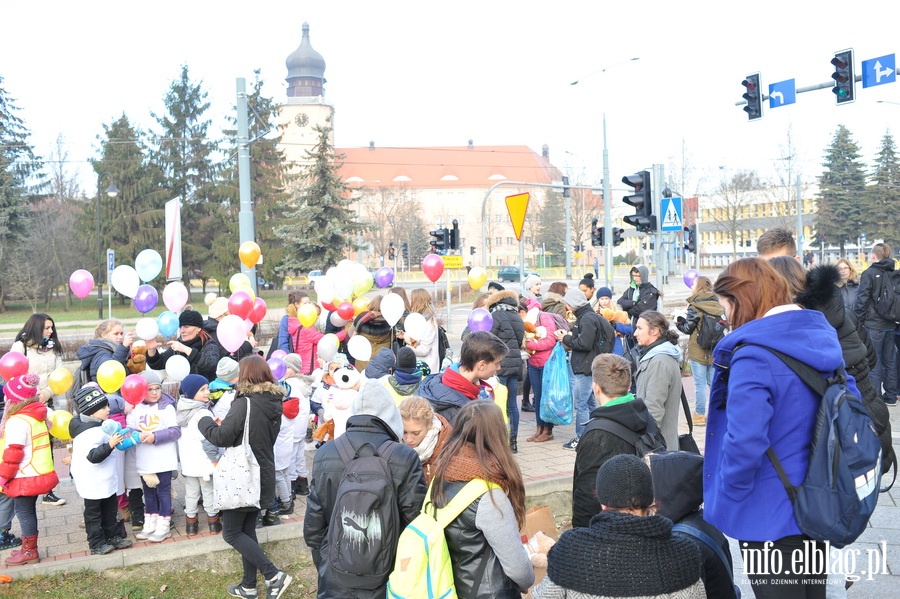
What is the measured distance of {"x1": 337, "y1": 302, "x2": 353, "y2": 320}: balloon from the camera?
31.4 ft

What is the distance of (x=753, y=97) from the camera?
1827cm

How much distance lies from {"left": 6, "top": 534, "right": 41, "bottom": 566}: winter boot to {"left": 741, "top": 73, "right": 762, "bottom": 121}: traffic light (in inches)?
679

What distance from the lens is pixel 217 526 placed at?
20.9 ft

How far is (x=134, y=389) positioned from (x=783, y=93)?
1642cm

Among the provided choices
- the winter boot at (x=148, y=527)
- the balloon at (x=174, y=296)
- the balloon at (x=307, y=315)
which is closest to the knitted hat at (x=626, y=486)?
the winter boot at (x=148, y=527)

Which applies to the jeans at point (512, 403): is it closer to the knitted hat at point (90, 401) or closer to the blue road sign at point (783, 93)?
the knitted hat at point (90, 401)

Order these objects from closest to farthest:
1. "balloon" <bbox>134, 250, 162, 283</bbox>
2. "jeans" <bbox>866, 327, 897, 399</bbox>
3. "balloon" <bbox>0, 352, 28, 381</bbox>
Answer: "balloon" <bbox>0, 352, 28, 381</bbox>, "balloon" <bbox>134, 250, 162, 283</bbox>, "jeans" <bbox>866, 327, 897, 399</bbox>

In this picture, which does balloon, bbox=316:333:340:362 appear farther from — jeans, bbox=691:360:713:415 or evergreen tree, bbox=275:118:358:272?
evergreen tree, bbox=275:118:358:272

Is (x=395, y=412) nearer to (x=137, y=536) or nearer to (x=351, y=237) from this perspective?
(x=137, y=536)

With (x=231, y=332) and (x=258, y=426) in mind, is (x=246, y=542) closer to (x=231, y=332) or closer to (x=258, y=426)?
(x=258, y=426)

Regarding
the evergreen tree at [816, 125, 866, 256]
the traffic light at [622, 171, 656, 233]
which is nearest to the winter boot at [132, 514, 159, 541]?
the traffic light at [622, 171, 656, 233]

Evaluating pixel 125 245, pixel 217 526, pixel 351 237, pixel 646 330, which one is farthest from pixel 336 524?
pixel 125 245

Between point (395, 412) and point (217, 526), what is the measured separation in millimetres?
3119

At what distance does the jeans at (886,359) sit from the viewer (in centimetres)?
1084
